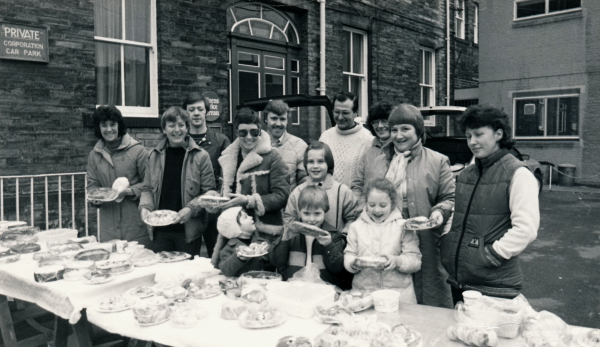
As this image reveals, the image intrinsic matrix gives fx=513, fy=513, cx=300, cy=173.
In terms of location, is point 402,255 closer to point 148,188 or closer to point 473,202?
point 473,202

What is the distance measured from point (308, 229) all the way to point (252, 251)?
1.53ft

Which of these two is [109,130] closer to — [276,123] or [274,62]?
[276,123]

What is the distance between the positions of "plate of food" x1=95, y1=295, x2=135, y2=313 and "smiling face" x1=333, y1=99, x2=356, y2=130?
2.44 meters

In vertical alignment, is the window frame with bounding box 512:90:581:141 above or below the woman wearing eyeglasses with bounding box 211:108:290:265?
above

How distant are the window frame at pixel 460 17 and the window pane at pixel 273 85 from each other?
997 cm

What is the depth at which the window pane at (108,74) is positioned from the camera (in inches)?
288

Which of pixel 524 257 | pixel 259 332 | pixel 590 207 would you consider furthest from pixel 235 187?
pixel 590 207

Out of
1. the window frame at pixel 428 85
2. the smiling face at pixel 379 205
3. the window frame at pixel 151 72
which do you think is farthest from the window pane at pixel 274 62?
the smiling face at pixel 379 205

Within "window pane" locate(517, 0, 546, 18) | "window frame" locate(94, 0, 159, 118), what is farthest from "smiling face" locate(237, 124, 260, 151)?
"window pane" locate(517, 0, 546, 18)

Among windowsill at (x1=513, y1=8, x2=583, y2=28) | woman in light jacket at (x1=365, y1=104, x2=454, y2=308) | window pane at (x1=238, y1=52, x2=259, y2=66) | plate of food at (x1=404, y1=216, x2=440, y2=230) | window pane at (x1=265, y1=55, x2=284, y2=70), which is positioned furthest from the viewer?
windowsill at (x1=513, y1=8, x2=583, y2=28)

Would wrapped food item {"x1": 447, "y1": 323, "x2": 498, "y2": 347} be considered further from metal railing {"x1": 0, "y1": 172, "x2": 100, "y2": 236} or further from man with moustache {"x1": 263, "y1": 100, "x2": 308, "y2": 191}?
metal railing {"x1": 0, "y1": 172, "x2": 100, "y2": 236}

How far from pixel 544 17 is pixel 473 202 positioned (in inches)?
637

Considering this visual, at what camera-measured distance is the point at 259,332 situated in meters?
2.40

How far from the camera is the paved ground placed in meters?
5.12
